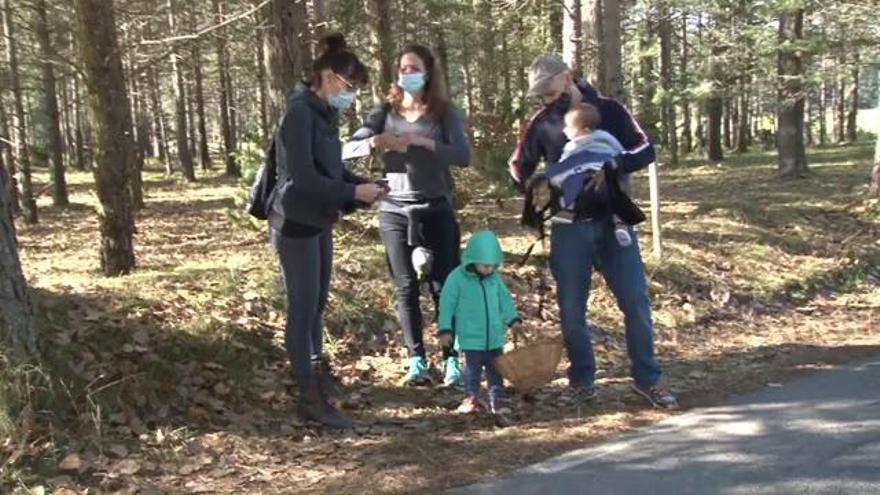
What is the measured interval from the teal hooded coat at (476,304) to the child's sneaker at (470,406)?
1.07 ft

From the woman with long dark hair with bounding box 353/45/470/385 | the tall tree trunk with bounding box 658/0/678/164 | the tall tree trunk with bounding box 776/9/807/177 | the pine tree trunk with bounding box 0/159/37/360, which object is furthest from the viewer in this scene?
the tall tree trunk with bounding box 658/0/678/164

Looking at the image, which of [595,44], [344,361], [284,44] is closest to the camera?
[344,361]

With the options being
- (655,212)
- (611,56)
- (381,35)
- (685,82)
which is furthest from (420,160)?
(685,82)

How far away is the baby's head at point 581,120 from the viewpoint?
17.4ft

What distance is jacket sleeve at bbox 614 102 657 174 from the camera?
5.48m

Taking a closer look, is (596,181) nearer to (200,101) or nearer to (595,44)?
(595,44)

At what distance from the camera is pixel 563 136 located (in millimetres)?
5500

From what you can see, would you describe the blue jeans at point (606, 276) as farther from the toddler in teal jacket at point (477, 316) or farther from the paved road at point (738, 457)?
the paved road at point (738, 457)

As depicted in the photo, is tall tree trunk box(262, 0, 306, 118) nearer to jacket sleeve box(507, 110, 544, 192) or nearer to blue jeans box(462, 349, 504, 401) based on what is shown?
jacket sleeve box(507, 110, 544, 192)

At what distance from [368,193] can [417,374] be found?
1.65 m

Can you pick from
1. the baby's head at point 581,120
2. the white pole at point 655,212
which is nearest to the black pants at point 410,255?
the baby's head at point 581,120

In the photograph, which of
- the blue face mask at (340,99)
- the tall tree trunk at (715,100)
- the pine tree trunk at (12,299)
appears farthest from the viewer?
the tall tree trunk at (715,100)

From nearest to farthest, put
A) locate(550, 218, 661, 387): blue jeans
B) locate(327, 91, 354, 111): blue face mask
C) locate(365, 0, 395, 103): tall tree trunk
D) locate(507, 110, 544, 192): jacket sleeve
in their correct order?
locate(327, 91, 354, 111): blue face mask → locate(550, 218, 661, 387): blue jeans → locate(507, 110, 544, 192): jacket sleeve → locate(365, 0, 395, 103): tall tree trunk

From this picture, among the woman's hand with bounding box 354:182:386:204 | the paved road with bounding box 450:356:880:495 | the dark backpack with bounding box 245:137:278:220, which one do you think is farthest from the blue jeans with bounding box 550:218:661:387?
the dark backpack with bounding box 245:137:278:220
